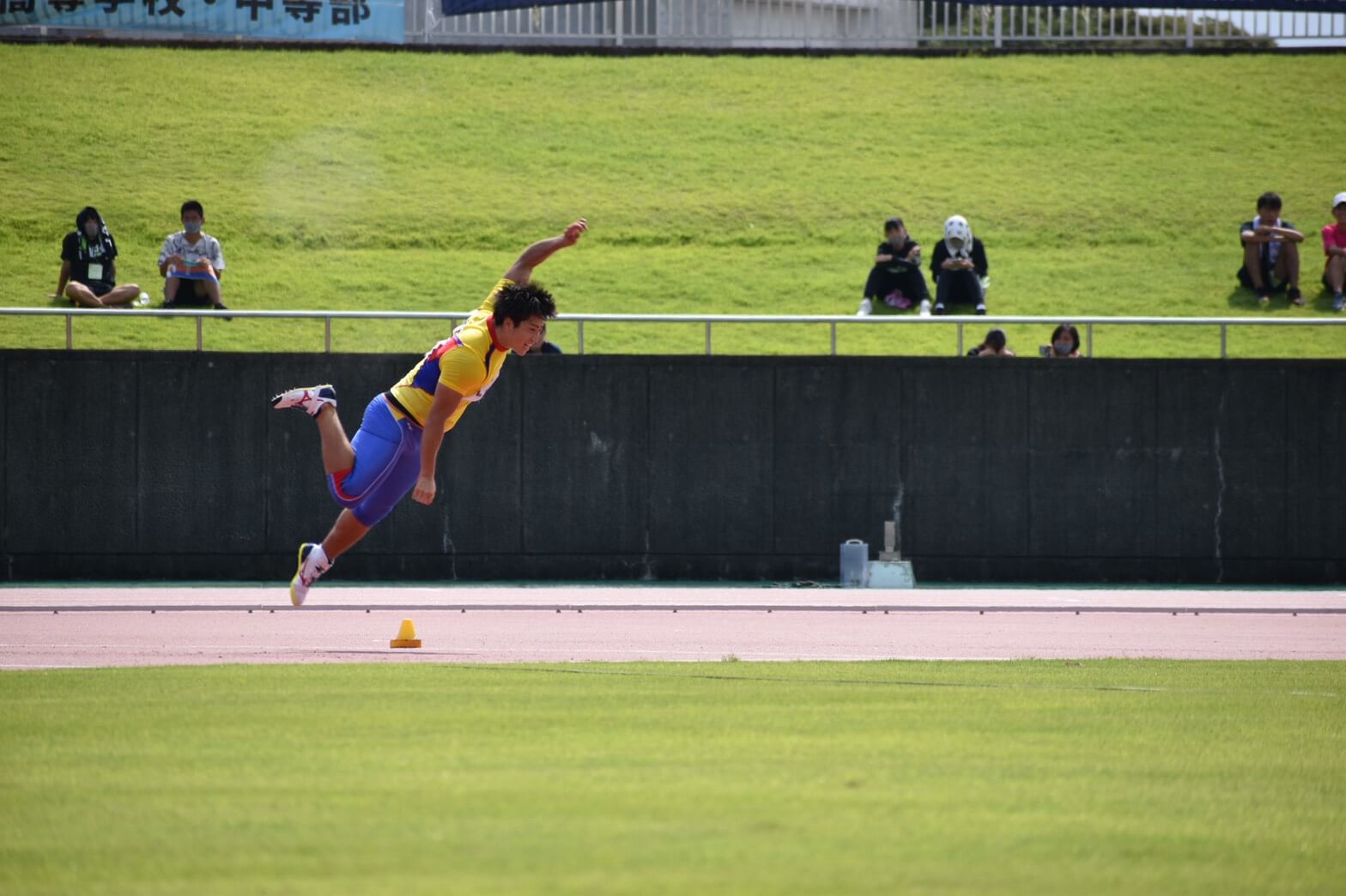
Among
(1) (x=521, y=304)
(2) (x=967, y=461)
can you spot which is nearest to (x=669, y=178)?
(2) (x=967, y=461)

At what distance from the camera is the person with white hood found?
73.5ft

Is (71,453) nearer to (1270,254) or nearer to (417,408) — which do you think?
(417,408)

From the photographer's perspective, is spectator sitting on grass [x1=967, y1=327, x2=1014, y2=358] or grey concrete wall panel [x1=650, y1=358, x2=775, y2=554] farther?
spectator sitting on grass [x1=967, y1=327, x2=1014, y2=358]

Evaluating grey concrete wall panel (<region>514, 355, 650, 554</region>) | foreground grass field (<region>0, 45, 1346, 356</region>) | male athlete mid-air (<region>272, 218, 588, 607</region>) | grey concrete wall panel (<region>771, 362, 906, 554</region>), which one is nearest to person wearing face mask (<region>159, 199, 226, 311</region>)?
foreground grass field (<region>0, 45, 1346, 356</region>)

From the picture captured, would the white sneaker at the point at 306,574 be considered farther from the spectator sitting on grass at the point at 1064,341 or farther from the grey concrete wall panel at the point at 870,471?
the spectator sitting on grass at the point at 1064,341

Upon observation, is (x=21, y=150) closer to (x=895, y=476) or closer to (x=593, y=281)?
(x=593, y=281)

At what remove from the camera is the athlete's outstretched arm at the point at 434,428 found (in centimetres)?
1138

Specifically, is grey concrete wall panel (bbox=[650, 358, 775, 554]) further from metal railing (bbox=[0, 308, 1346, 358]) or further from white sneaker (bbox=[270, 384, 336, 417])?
white sneaker (bbox=[270, 384, 336, 417])

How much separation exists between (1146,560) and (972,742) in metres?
13.0

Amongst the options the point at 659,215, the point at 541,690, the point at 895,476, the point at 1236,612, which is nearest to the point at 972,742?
the point at 541,690

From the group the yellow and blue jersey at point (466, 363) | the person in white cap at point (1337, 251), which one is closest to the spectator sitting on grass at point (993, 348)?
the person in white cap at point (1337, 251)

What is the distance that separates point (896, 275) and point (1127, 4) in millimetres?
12333

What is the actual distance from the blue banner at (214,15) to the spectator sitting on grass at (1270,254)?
18383 mm

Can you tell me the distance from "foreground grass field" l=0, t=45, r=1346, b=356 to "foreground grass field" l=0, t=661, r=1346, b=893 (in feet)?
36.8
